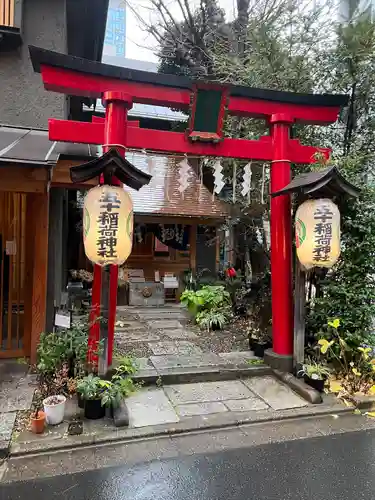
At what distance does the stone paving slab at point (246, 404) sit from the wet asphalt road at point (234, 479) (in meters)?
0.94

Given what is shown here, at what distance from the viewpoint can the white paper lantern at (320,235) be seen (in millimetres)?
5691

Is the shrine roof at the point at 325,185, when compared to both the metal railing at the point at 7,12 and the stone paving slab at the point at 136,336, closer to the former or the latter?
the stone paving slab at the point at 136,336

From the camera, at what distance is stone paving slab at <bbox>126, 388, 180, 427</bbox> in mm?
4998

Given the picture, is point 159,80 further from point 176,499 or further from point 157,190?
point 157,190

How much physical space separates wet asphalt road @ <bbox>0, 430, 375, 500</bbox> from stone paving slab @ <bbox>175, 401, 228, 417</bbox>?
3.05ft

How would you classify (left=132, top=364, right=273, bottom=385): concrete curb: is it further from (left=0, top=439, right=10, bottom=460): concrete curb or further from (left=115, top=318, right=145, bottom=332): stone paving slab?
(left=115, top=318, right=145, bottom=332): stone paving slab

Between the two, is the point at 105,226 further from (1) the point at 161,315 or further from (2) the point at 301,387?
(1) the point at 161,315

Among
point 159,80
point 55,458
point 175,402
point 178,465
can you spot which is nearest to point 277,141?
point 159,80

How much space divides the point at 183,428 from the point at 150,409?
70 cm

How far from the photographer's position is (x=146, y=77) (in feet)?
19.6

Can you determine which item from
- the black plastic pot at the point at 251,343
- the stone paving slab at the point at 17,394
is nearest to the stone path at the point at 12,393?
the stone paving slab at the point at 17,394

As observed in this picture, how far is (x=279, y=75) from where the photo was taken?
8312 mm

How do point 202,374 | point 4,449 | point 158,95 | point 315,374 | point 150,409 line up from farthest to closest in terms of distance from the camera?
1. point 202,374
2. point 158,95
3. point 315,374
4. point 150,409
5. point 4,449

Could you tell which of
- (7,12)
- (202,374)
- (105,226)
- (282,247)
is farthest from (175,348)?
(7,12)
